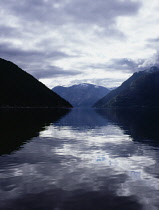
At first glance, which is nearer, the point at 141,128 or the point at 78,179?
the point at 78,179

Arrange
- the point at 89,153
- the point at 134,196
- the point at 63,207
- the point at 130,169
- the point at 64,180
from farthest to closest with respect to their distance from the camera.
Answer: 1. the point at 89,153
2. the point at 130,169
3. the point at 64,180
4. the point at 134,196
5. the point at 63,207

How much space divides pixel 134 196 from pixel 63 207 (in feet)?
16.2

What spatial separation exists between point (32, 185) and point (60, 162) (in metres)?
7.48

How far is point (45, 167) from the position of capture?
2178 cm

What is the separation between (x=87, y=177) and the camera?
1880 centimetres

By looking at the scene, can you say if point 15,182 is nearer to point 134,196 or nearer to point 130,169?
point 134,196

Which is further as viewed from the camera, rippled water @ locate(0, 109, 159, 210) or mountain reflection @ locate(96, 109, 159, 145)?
mountain reflection @ locate(96, 109, 159, 145)

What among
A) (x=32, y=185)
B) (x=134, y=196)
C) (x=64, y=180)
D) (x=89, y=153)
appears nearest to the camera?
(x=134, y=196)

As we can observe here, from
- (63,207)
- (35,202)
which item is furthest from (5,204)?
(63,207)

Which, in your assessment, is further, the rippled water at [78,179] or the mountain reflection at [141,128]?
the mountain reflection at [141,128]

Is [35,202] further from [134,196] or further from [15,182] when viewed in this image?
[134,196]

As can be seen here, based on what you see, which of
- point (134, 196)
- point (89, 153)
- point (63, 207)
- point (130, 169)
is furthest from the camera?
point (89, 153)

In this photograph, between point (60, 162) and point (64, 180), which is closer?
point (64, 180)

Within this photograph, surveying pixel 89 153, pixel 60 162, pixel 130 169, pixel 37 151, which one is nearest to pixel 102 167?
pixel 130 169
